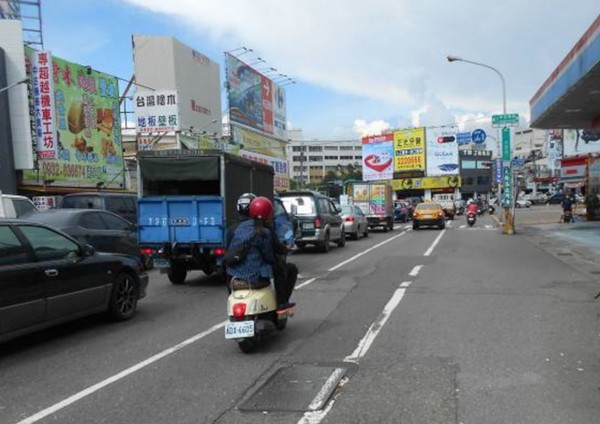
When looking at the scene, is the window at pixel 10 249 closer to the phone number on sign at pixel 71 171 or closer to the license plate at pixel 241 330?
the license plate at pixel 241 330

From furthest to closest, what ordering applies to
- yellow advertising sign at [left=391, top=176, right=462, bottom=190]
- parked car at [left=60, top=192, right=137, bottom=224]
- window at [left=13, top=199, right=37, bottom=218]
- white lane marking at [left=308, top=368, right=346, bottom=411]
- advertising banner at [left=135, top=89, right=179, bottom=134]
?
1. yellow advertising sign at [left=391, top=176, right=462, bottom=190]
2. advertising banner at [left=135, top=89, right=179, bottom=134]
3. parked car at [left=60, top=192, right=137, bottom=224]
4. window at [left=13, top=199, right=37, bottom=218]
5. white lane marking at [left=308, top=368, right=346, bottom=411]

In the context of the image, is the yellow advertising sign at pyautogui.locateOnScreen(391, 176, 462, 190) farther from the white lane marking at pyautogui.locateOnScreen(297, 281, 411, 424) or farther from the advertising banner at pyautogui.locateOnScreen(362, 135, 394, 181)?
the white lane marking at pyautogui.locateOnScreen(297, 281, 411, 424)

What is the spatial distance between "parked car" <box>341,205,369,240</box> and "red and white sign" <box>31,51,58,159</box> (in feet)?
40.5

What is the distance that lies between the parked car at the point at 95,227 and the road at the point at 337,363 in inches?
96.3

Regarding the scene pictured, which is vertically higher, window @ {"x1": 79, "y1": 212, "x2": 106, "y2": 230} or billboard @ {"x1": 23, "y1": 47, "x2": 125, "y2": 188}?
billboard @ {"x1": 23, "y1": 47, "x2": 125, "y2": 188}

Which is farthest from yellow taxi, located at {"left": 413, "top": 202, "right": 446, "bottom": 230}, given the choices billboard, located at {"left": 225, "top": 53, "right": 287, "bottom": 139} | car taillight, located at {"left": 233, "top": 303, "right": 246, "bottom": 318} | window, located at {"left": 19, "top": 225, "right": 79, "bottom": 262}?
car taillight, located at {"left": 233, "top": 303, "right": 246, "bottom": 318}

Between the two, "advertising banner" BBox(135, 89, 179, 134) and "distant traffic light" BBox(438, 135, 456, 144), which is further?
"distant traffic light" BBox(438, 135, 456, 144)

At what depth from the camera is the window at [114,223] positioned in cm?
1374

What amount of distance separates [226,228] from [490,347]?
20.3ft

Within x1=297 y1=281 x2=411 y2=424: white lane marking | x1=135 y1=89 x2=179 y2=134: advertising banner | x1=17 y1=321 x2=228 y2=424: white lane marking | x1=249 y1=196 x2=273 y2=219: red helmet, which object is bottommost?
x1=297 y1=281 x2=411 y2=424: white lane marking

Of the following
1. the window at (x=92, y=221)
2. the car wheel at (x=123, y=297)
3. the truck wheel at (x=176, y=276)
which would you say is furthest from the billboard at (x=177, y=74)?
the car wheel at (x=123, y=297)

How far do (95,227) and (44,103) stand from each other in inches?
603

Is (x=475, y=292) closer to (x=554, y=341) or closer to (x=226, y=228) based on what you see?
(x=554, y=341)

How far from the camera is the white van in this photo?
13305 millimetres
